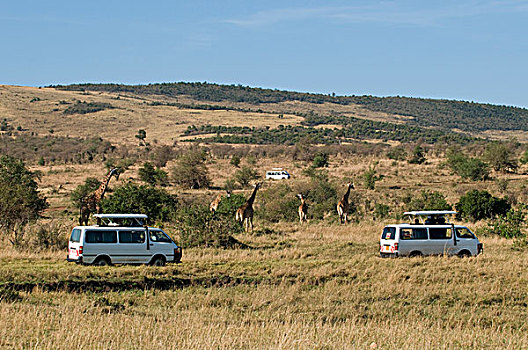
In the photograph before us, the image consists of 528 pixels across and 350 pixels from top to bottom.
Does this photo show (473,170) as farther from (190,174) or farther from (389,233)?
(389,233)

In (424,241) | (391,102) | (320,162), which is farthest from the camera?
(391,102)

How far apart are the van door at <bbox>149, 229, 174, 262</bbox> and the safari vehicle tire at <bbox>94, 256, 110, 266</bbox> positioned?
1168 millimetres

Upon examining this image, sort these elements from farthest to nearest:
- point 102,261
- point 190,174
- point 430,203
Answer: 1. point 190,174
2. point 430,203
3. point 102,261

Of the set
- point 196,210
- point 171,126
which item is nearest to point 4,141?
point 171,126

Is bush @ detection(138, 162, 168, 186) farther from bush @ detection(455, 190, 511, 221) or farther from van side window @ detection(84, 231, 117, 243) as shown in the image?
van side window @ detection(84, 231, 117, 243)

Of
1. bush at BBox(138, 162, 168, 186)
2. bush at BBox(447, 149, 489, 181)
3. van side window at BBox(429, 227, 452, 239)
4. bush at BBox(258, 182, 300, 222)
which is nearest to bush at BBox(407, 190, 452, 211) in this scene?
bush at BBox(258, 182, 300, 222)

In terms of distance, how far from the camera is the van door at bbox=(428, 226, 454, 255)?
18.6m

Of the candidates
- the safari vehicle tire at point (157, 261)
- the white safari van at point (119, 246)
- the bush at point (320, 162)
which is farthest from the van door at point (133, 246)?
the bush at point (320, 162)

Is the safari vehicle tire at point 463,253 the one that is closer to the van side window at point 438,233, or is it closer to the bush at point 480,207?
the van side window at point 438,233

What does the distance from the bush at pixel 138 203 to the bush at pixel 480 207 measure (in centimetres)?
1447

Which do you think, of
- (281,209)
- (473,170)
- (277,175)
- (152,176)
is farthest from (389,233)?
(277,175)

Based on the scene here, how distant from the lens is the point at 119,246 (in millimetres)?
16234

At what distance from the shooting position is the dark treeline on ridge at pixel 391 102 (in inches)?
5664

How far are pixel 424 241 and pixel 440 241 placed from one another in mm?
535
